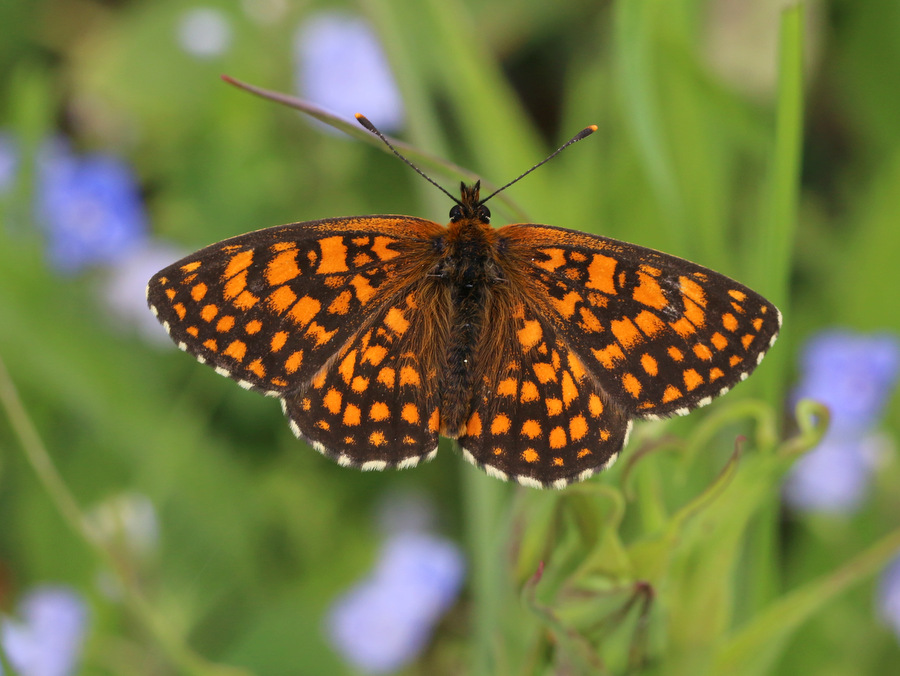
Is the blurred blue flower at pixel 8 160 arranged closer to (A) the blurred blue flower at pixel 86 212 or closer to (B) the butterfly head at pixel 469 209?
(A) the blurred blue flower at pixel 86 212

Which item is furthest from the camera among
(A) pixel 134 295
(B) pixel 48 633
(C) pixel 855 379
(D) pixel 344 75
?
(D) pixel 344 75

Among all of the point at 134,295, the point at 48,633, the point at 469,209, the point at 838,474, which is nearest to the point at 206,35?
the point at 134,295

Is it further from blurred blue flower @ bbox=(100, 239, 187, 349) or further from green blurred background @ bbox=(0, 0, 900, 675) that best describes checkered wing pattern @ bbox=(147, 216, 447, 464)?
blurred blue flower @ bbox=(100, 239, 187, 349)

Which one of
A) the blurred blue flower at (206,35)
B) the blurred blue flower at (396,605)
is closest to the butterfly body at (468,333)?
the blurred blue flower at (396,605)

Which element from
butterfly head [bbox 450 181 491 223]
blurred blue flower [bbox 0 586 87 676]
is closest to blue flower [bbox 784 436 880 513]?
butterfly head [bbox 450 181 491 223]

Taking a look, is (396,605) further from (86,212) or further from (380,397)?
(86,212)
